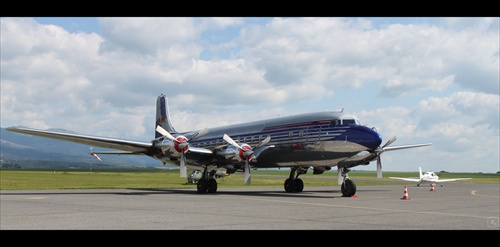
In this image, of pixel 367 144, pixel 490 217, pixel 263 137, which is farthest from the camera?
pixel 263 137

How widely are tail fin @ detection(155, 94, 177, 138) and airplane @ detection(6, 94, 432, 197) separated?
286 inches

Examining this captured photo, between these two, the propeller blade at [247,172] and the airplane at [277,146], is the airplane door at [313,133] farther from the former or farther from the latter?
the propeller blade at [247,172]

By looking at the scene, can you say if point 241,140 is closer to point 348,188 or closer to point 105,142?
point 348,188

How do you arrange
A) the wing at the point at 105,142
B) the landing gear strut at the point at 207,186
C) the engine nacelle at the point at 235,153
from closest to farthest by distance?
the wing at the point at 105,142 → the engine nacelle at the point at 235,153 → the landing gear strut at the point at 207,186

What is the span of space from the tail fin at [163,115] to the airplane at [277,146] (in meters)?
7.26

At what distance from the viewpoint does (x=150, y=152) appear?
33969 millimetres

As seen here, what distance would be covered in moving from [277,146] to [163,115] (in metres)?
15.1

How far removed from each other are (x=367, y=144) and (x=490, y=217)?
10.8 metres

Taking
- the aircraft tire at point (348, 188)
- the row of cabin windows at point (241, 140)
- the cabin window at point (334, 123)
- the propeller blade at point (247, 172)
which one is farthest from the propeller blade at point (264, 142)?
the aircraft tire at point (348, 188)

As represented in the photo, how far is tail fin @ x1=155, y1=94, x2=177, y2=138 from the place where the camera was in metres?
43.9

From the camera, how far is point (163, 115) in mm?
44250

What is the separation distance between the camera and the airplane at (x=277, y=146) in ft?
95.6
